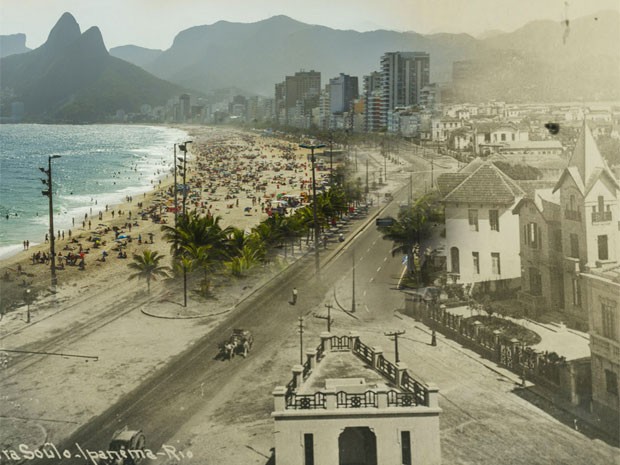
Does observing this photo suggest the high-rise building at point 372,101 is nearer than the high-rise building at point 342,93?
Yes

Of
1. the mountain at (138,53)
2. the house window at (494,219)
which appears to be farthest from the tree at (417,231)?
the mountain at (138,53)

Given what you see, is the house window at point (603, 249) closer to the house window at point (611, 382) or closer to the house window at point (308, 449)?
the house window at point (611, 382)

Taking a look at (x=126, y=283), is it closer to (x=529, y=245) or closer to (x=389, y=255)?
(x=389, y=255)

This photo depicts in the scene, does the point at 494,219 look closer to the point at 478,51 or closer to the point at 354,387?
the point at 478,51

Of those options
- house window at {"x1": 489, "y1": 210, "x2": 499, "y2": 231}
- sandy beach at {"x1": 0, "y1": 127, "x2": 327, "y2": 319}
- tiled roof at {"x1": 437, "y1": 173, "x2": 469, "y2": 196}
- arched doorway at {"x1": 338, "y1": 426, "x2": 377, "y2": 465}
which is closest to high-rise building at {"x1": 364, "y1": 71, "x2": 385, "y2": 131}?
sandy beach at {"x1": 0, "y1": 127, "x2": 327, "y2": 319}

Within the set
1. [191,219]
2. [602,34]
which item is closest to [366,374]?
[191,219]

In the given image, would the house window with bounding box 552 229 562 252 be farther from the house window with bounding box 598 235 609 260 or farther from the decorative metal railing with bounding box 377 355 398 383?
the decorative metal railing with bounding box 377 355 398 383
